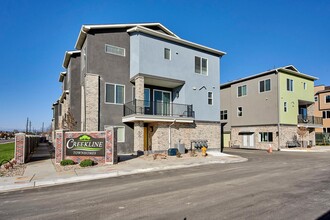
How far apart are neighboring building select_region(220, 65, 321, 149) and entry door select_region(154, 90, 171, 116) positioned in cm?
1463

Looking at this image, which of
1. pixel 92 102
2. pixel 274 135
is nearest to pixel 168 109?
pixel 92 102

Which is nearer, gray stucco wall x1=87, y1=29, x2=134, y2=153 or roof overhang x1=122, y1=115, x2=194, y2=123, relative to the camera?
roof overhang x1=122, y1=115, x2=194, y2=123

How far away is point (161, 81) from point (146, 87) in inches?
67.3

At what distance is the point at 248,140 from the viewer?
32.7 metres

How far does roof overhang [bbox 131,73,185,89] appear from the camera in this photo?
2040 cm

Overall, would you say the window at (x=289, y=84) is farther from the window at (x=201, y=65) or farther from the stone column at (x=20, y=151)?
the stone column at (x=20, y=151)

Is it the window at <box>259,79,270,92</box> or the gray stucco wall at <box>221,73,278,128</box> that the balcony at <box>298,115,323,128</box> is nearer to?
the gray stucco wall at <box>221,73,278,128</box>

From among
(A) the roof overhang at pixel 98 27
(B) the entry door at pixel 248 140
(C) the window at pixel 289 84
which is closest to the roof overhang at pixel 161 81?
(A) the roof overhang at pixel 98 27

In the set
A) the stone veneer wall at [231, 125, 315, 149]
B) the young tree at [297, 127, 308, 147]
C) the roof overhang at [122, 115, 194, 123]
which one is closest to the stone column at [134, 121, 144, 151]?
the roof overhang at [122, 115, 194, 123]

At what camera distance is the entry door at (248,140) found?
32188 millimetres

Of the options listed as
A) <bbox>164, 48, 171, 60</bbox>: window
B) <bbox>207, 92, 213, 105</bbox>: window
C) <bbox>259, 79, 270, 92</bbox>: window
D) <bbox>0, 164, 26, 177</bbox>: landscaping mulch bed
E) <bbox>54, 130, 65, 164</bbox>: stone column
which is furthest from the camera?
<bbox>259, 79, 270, 92</bbox>: window

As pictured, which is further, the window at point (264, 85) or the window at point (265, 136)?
the window at point (264, 85)

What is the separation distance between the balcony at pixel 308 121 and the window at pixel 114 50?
2531cm

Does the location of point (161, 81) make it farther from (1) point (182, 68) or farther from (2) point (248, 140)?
(2) point (248, 140)
